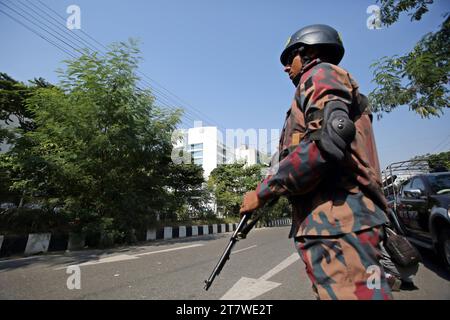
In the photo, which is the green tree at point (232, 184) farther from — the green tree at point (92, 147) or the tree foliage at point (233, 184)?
the green tree at point (92, 147)

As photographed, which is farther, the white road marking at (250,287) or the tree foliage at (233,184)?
the tree foliage at (233,184)

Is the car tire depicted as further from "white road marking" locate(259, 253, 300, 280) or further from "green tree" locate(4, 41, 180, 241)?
"green tree" locate(4, 41, 180, 241)

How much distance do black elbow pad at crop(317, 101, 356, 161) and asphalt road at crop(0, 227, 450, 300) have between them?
258 cm

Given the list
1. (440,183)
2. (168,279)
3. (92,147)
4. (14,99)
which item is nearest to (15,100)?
(14,99)

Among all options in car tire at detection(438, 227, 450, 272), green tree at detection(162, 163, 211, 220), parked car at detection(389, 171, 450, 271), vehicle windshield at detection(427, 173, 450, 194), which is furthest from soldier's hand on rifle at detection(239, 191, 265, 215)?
green tree at detection(162, 163, 211, 220)

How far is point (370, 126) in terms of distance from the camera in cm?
146

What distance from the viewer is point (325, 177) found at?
4.32ft

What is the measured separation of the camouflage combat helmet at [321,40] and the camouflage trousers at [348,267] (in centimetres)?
105

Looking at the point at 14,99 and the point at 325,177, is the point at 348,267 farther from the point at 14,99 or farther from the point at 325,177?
the point at 14,99

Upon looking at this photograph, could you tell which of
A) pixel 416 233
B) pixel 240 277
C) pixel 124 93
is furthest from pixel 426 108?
pixel 124 93

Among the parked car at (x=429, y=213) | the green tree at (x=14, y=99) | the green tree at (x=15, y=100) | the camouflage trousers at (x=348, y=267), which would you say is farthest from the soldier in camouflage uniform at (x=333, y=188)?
the green tree at (x=14, y=99)

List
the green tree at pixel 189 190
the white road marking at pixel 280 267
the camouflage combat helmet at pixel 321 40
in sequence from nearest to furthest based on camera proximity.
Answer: the camouflage combat helmet at pixel 321 40 → the white road marking at pixel 280 267 → the green tree at pixel 189 190

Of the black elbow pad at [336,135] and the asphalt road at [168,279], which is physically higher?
the black elbow pad at [336,135]

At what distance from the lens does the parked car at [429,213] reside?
381 centimetres
